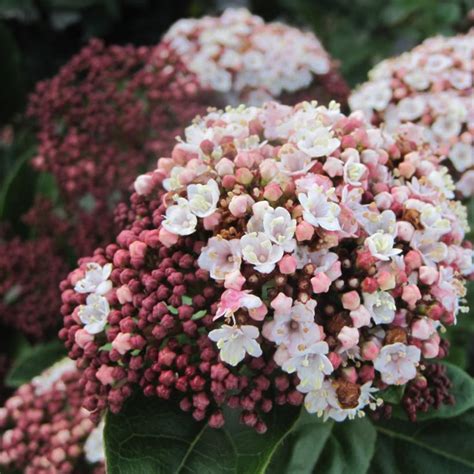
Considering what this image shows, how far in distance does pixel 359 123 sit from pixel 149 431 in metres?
0.62

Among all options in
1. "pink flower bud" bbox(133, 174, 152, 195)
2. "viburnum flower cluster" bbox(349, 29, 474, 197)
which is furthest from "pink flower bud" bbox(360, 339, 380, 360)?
"viburnum flower cluster" bbox(349, 29, 474, 197)

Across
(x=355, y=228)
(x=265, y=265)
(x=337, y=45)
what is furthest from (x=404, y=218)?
(x=337, y=45)

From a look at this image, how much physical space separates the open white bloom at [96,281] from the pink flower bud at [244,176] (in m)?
0.25

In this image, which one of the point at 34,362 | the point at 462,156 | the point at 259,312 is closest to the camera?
the point at 259,312

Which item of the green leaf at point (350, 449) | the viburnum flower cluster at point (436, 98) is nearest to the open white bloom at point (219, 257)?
the green leaf at point (350, 449)

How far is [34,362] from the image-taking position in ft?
5.89

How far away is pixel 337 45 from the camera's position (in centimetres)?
270

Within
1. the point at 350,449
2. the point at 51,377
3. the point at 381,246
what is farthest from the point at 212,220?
the point at 51,377

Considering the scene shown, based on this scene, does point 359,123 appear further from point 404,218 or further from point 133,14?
point 133,14

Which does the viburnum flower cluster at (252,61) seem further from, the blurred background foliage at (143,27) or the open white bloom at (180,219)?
the open white bloom at (180,219)

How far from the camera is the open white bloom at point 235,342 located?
1021 millimetres

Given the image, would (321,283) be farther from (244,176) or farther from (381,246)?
(244,176)

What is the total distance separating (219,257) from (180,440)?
30 cm

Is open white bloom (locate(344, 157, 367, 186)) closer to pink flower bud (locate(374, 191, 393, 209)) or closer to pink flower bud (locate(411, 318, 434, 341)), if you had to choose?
pink flower bud (locate(374, 191, 393, 209))
